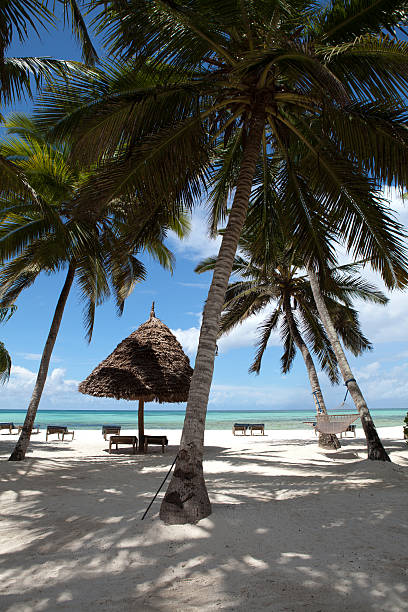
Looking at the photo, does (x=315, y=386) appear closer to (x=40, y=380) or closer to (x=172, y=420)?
(x=40, y=380)

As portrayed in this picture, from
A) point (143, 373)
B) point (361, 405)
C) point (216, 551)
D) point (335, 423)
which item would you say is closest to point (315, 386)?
point (335, 423)

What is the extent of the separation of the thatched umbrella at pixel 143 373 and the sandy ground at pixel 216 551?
5249mm

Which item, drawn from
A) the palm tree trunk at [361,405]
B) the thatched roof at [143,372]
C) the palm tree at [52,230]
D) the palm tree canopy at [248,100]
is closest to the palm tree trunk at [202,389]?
the palm tree canopy at [248,100]

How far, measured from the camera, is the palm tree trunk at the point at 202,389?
12.7 ft

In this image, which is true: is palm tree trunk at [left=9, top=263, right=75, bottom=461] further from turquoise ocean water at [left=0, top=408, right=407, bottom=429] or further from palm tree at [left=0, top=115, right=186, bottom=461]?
turquoise ocean water at [left=0, top=408, right=407, bottom=429]

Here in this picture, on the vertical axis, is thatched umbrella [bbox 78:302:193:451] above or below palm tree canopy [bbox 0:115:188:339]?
below

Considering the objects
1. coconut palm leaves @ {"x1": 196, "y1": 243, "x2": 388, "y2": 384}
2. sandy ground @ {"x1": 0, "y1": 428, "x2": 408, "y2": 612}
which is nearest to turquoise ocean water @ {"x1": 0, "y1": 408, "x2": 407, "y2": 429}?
coconut palm leaves @ {"x1": 196, "y1": 243, "x2": 388, "y2": 384}

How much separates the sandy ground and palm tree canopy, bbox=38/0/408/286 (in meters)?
3.42

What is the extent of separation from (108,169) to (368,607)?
5.30 metres

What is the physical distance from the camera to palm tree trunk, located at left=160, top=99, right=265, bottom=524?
3.87 metres

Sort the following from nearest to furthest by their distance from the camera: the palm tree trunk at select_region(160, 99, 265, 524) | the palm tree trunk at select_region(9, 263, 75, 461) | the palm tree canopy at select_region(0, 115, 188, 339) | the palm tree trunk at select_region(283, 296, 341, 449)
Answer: the palm tree trunk at select_region(160, 99, 265, 524) < the palm tree canopy at select_region(0, 115, 188, 339) < the palm tree trunk at select_region(9, 263, 75, 461) < the palm tree trunk at select_region(283, 296, 341, 449)

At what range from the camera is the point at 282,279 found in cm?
1280

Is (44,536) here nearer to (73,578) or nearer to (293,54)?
(73,578)

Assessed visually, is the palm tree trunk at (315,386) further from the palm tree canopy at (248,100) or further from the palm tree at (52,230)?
the palm tree canopy at (248,100)
